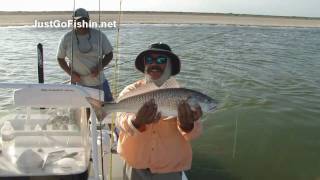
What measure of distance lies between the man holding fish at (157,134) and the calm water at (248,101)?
4.49m

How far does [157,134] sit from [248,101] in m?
10.3

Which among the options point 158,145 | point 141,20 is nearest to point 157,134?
point 158,145

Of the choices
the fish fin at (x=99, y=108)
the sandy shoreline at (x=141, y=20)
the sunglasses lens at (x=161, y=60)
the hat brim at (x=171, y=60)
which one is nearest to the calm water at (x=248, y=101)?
the hat brim at (x=171, y=60)

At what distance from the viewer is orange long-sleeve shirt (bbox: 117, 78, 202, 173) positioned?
4.18 m

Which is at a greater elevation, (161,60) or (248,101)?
(161,60)

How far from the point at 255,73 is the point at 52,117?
47.7 feet

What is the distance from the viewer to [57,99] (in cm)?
439

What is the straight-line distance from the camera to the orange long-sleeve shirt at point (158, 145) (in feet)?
13.7

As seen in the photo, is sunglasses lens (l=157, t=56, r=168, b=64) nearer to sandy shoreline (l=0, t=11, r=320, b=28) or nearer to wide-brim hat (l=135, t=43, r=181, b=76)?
wide-brim hat (l=135, t=43, r=181, b=76)

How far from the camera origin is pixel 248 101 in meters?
14.2

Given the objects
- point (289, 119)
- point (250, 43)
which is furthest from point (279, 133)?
point (250, 43)

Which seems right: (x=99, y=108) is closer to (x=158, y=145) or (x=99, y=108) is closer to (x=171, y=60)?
(x=158, y=145)

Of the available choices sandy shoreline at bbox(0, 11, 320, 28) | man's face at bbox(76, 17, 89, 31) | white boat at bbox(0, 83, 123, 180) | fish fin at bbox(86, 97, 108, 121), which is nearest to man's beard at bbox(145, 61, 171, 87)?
fish fin at bbox(86, 97, 108, 121)

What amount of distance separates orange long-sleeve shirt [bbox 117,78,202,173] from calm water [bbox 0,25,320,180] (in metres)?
4.53
